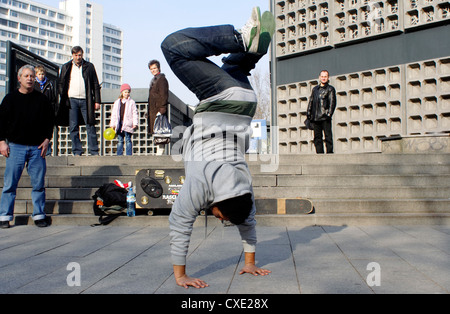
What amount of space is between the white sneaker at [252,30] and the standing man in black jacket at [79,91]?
6.76 meters

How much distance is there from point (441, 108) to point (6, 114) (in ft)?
31.7

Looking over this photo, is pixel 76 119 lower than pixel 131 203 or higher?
higher

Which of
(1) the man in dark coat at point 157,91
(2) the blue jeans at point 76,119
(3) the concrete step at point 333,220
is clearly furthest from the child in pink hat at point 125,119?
(3) the concrete step at point 333,220

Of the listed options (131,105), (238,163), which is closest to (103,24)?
(131,105)

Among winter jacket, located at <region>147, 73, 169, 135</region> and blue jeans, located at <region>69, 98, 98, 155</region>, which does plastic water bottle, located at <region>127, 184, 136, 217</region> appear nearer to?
blue jeans, located at <region>69, 98, 98, 155</region>

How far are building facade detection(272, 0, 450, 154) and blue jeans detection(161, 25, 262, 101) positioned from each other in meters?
8.51

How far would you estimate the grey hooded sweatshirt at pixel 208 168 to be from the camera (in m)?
2.94

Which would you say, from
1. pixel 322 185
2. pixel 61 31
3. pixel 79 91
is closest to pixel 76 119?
pixel 79 91

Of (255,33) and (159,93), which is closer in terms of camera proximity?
(255,33)

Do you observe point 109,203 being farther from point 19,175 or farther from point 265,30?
point 265,30

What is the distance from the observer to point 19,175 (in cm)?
627

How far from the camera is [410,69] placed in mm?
11734

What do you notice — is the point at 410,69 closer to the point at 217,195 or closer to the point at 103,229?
the point at 103,229

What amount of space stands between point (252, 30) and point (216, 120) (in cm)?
67
